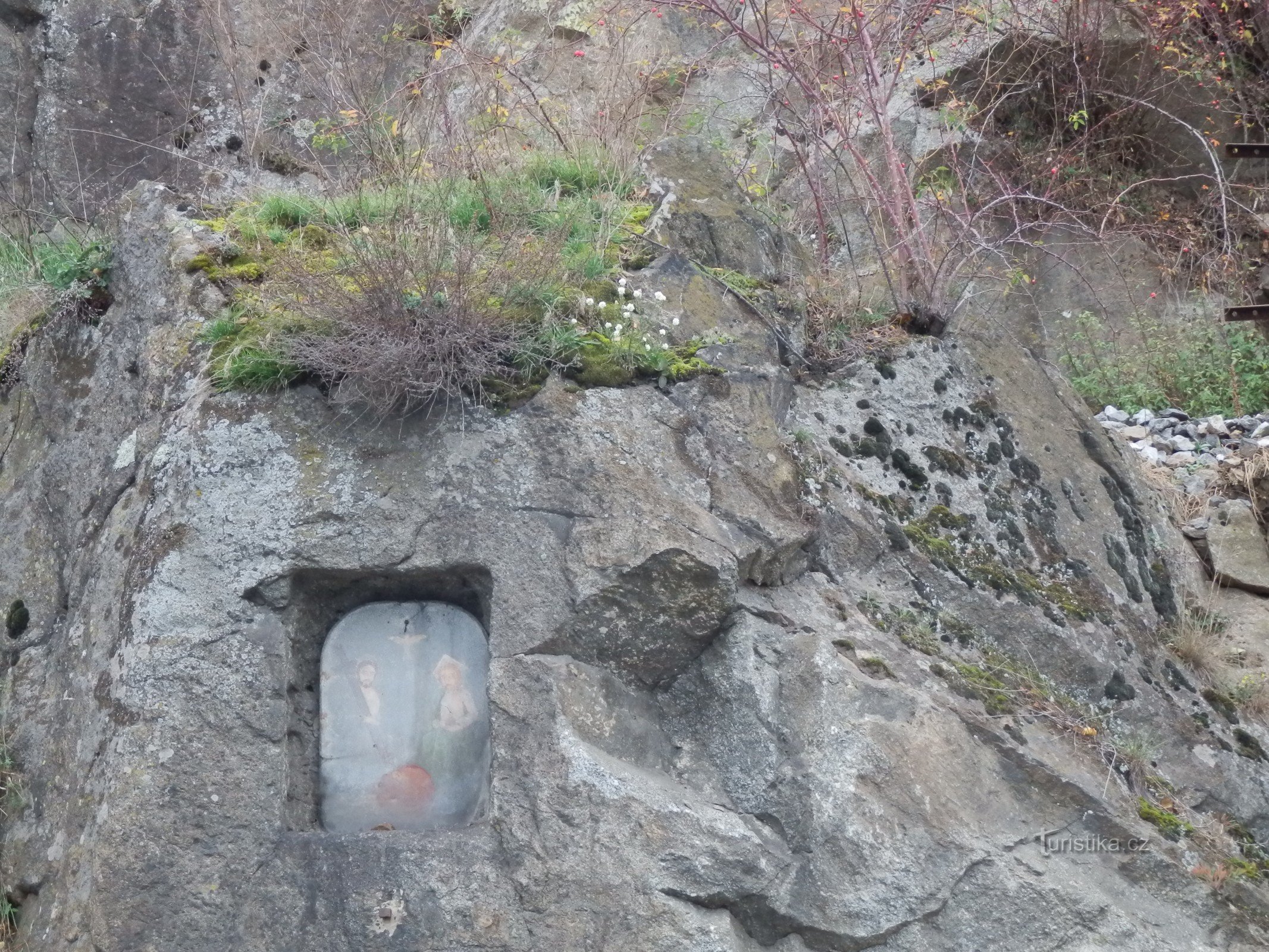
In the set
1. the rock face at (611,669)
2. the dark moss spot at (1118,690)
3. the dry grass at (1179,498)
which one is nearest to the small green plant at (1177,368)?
the dry grass at (1179,498)

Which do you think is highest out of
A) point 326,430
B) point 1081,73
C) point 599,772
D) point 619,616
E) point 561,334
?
point 1081,73

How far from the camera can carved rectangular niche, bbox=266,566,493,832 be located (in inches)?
168

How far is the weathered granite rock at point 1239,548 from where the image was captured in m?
6.38

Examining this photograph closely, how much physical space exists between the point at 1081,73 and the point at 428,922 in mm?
8478

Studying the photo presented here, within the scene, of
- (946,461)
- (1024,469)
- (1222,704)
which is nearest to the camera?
(1222,704)

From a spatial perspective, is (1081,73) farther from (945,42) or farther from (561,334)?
(561,334)

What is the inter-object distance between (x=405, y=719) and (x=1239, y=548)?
14.9 feet

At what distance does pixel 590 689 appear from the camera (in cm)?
432

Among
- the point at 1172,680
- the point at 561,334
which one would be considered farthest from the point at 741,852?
the point at 1172,680

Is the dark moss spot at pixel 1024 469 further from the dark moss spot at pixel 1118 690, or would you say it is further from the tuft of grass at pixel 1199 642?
the dark moss spot at pixel 1118 690

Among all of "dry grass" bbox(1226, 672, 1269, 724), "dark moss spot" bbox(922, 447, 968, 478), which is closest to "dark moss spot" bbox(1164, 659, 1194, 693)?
"dry grass" bbox(1226, 672, 1269, 724)

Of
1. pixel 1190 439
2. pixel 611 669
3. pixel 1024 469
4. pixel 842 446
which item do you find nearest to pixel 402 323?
pixel 611 669

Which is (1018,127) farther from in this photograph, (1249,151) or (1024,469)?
(1024,469)

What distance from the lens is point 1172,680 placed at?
212 inches
